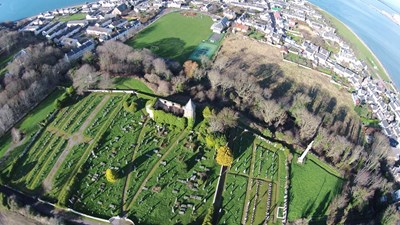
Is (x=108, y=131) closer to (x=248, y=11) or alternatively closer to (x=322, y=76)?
(x=322, y=76)

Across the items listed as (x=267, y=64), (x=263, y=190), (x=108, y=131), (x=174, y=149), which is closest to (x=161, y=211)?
(x=174, y=149)

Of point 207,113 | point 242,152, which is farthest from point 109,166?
point 242,152

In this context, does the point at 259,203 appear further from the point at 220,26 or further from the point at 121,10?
the point at 121,10

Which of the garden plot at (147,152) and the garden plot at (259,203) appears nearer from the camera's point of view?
the garden plot at (259,203)

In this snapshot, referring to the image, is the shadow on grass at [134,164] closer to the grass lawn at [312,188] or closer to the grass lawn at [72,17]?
the grass lawn at [312,188]

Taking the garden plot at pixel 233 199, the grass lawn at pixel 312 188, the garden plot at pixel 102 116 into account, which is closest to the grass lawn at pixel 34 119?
the garden plot at pixel 102 116

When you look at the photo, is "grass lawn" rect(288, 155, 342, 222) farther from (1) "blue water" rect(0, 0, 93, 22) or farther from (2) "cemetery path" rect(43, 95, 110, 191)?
(1) "blue water" rect(0, 0, 93, 22)
